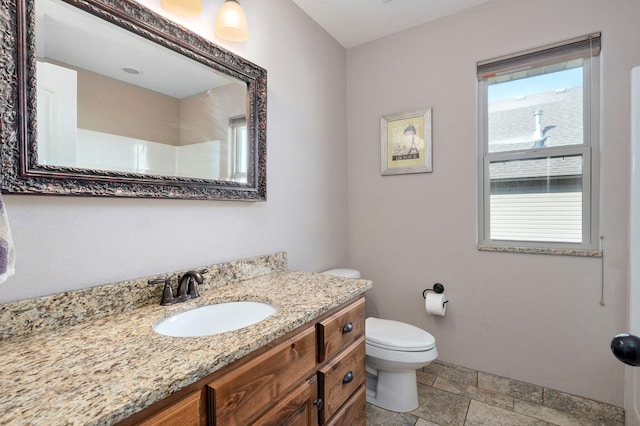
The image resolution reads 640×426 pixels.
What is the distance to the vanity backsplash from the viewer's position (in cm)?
86

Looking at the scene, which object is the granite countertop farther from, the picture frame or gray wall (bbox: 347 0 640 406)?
the picture frame

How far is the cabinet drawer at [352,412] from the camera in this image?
1275 mm

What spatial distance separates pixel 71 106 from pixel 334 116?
1761 millimetres

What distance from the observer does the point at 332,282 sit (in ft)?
4.92

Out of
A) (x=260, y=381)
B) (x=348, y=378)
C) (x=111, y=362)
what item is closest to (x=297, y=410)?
(x=260, y=381)

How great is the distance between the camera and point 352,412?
1.39 m

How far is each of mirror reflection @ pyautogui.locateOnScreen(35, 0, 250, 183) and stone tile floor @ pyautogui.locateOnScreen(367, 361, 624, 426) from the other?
68.8 inches

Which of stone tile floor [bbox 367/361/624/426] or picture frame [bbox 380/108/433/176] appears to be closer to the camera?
stone tile floor [bbox 367/361/624/426]

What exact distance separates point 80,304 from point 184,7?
1.20 metres

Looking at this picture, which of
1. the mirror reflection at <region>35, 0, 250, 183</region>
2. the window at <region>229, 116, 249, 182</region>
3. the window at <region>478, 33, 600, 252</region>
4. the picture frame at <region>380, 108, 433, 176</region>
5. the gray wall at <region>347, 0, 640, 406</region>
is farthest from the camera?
the picture frame at <region>380, 108, 433, 176</region>

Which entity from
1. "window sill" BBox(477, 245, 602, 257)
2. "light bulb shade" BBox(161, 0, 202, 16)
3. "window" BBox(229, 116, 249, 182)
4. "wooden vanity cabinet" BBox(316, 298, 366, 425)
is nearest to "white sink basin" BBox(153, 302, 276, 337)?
"wooden vanity cabinet" BBox(316, 298, 366, 425)

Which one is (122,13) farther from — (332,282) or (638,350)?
(638,350)

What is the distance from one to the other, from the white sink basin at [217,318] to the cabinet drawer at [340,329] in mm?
220

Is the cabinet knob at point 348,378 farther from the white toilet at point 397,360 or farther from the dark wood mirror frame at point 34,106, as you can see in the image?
the dark wood mirror frame at point 34,106
